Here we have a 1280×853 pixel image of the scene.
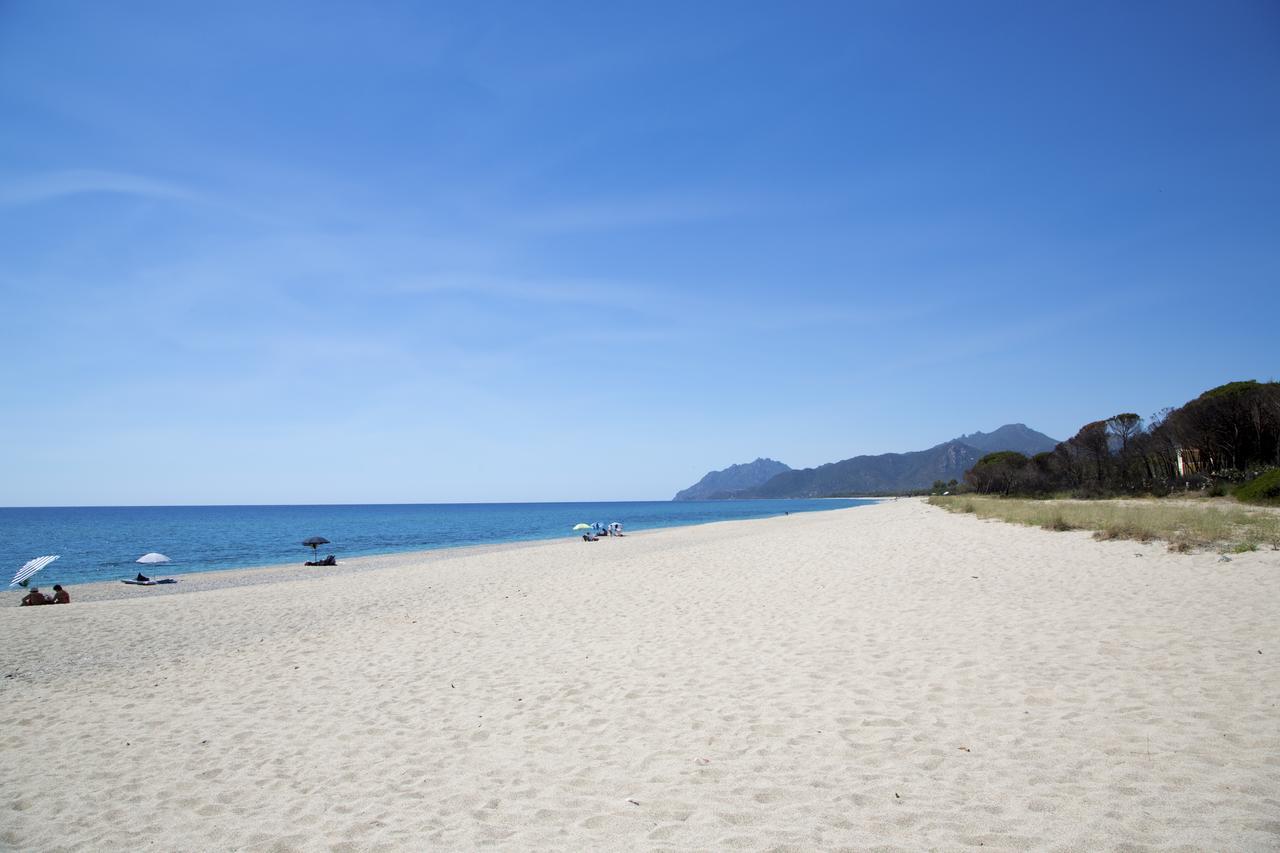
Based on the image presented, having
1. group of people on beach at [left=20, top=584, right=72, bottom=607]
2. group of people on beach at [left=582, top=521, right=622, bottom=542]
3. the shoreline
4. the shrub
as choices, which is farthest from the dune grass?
group of people on beach at [left=20, top=584, right=72, bottom=607]

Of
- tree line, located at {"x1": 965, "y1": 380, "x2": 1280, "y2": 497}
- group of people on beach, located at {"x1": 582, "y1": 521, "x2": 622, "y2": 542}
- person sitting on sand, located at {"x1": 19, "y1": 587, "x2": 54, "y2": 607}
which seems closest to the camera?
person sitting on sand, located at {"x1": 19, "y1": 587, "x2": 54, "y2": 607}

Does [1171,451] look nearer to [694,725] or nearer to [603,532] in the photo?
[603,532]

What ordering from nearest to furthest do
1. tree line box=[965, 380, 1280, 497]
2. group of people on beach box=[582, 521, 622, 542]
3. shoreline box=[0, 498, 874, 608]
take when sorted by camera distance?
shoreline box=[0, 498, 874, 608] → tree line box=[965, 380, 1280, 497] → group of people on beach box=[582, 521, 622, 542]

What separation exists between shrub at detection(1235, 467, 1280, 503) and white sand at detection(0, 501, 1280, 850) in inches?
735

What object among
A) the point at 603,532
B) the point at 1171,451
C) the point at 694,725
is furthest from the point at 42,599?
the point at 1171,451

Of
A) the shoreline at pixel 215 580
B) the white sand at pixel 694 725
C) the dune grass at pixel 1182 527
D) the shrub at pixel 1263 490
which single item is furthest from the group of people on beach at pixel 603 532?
the shrub at pixel 1263 490

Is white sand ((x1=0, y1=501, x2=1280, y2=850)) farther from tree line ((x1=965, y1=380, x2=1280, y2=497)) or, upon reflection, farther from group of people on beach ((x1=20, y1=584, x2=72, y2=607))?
tree line ((x1=965, y1=380, x2=1280, y2=497))

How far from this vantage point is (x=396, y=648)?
941 cm

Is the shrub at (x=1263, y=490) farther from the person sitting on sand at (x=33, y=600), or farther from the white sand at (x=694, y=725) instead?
the person sitting on sand at (x=33, y=600)

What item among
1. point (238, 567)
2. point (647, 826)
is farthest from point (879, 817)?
point (238, 567)

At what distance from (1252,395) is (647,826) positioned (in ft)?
153

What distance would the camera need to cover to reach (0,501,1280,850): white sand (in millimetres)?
3896

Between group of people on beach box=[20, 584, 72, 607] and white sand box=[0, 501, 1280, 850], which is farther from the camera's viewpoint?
group of people on beach box=[20, 584, 72, 607]

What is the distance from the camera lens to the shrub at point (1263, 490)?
957 inches
